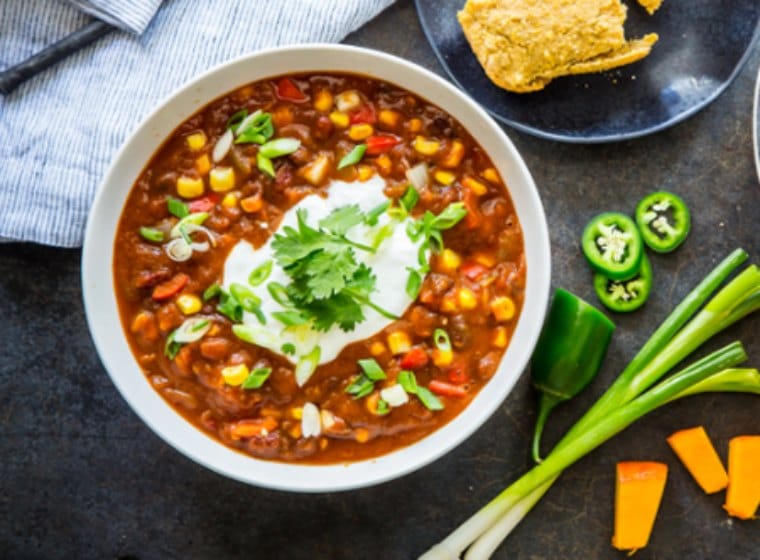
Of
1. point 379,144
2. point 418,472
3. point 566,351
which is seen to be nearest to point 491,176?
point 379,144

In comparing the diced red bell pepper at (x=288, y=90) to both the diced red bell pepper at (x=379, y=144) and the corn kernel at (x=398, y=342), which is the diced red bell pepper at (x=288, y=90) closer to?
the diced red bell pepper at (x=379, y=144)

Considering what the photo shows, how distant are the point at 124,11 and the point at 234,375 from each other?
5.05ft

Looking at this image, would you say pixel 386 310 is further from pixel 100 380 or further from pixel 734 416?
pixel 734 416

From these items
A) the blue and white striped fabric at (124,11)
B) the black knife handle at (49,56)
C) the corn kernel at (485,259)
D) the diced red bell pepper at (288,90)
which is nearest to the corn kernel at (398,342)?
the corn kernel at (485,259)

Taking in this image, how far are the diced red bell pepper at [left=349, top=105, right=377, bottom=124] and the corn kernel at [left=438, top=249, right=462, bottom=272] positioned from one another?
22.6 inches

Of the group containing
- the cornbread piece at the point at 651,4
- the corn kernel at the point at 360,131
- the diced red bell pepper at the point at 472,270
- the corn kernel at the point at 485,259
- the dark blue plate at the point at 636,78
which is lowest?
the diced red bell pepper at the point at 472,270

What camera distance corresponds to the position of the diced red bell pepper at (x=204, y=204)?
11.4ft

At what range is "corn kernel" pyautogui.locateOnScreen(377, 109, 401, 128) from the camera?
3.51 m

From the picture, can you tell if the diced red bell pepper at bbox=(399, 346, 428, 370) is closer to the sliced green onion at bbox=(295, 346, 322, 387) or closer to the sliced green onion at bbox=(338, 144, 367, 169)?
the sliced green onion at bbox=(295, 346, 322, 387)

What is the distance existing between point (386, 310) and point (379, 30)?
4.18 feet

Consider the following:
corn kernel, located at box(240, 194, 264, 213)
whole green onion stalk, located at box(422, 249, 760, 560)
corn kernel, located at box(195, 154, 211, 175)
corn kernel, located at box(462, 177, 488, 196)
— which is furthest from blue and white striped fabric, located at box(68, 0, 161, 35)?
whole green onion stalk, located at box(422, 249, 760, 560)

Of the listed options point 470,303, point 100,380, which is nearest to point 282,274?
point 470,303

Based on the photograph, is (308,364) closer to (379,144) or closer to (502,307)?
(502,307)

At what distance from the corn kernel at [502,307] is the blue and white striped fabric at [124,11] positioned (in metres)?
1.80
